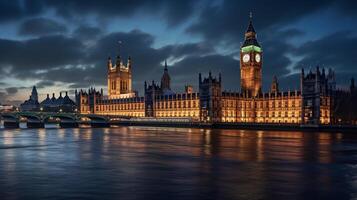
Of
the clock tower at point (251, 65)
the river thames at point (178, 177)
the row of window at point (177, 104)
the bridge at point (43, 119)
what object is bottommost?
the river thames at point (178, 177)

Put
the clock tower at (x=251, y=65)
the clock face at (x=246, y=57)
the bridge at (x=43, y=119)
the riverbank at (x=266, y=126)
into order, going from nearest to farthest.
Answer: the riverbank at (x=266, y=126)
the bridge at (x=43, y=119)
the clock tower at (x=251, y=65)
the clock face at (x=246, y=57)

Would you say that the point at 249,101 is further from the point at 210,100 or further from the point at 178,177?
the point at 178,177

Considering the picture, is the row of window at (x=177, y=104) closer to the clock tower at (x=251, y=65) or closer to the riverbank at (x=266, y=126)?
the riverbank at (x=266, y=126)

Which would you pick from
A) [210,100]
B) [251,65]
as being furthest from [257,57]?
[210,100]

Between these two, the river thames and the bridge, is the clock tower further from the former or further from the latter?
the river thames

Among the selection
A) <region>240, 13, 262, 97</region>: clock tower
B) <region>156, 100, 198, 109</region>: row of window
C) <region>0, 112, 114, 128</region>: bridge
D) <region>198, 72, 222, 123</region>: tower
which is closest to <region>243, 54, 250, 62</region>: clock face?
<region>240, 13, 262, 97</region>: clock tower

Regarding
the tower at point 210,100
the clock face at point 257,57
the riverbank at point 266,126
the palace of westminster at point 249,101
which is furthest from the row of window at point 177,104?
the clock face at point 257,57

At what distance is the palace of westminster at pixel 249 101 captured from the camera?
138 meters

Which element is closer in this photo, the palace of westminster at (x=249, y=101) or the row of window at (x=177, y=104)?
the palace of westminster at (x=249, y=101)

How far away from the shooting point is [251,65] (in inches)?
7156

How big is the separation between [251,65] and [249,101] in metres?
19.2

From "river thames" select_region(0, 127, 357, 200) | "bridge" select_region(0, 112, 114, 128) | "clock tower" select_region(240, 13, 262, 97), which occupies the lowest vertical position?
"river thames" select_region(0, 127, 357, 200)

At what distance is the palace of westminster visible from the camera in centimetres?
13800

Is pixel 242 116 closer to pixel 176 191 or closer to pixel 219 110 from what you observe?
pixel 219 110
